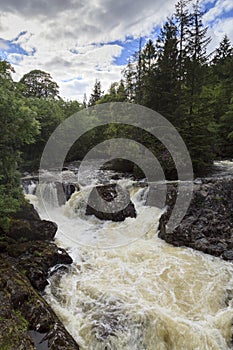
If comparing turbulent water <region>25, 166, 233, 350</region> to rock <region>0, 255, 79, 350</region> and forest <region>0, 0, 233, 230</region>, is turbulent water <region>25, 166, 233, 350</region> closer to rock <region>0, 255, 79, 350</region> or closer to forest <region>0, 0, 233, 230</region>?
rock <region>0, 255, 79, 350</region>

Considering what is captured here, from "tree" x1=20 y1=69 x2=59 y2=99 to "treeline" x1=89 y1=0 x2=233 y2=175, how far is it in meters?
14.0

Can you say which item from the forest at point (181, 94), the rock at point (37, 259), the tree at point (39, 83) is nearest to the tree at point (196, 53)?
the forest at point (181, 94)

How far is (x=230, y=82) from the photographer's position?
22.5 metres

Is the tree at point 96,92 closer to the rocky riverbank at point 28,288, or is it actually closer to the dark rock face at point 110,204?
the dark rock face at point 110,204

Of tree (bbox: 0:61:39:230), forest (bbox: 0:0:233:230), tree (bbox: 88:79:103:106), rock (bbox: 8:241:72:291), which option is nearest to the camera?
tree (bbox: 0:61:39:230)

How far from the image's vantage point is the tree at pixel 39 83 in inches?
1061

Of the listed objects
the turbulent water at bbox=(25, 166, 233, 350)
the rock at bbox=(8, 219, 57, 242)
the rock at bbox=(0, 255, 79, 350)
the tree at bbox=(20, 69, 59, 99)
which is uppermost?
the tree at bbox=(20, 69, 59, 99)

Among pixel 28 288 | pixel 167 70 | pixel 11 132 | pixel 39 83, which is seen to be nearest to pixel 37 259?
pixel 28 288

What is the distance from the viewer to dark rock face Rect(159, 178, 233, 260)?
7275 mm

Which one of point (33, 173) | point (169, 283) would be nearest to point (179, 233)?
point (169, 283)

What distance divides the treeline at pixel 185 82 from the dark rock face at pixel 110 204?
4.85 metres

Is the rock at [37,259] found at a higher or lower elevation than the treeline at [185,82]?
lower

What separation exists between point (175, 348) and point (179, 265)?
248 centimetres

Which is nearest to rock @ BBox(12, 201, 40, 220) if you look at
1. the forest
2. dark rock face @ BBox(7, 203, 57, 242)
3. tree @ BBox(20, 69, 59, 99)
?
dark rock face @ BBox(7, 203, 57, 242)
